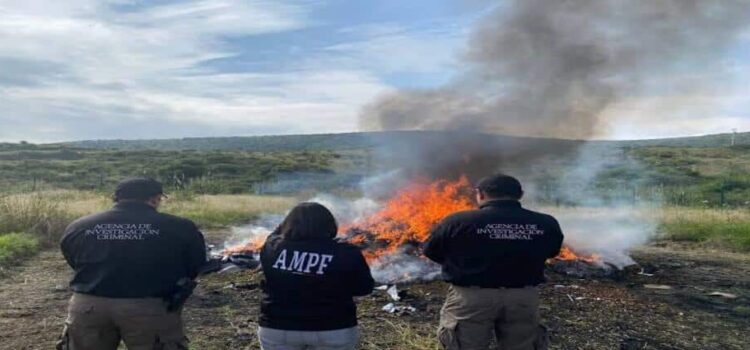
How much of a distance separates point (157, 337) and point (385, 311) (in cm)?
492

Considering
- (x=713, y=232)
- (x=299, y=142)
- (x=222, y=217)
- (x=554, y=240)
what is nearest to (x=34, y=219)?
(x=222, y=217)

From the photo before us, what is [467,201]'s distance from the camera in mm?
14070

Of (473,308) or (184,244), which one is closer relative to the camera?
(184,244)

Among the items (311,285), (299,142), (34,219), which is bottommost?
(34,219)

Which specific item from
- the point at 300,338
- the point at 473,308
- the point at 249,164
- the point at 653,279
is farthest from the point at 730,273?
the point at 249,164

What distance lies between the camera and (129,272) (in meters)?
4.38

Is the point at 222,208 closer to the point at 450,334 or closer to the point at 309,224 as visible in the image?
the point at 450,334

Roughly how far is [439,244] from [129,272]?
2.23 m

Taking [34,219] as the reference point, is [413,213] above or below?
above

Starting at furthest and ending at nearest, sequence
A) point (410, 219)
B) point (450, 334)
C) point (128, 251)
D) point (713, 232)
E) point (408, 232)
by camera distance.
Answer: point (713, 232) → point (410, 219) → point (408, 232) → point (450, 334) → point (128, 251)

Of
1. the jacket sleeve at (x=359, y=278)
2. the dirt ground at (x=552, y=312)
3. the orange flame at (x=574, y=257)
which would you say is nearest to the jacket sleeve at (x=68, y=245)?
the jacket sleeve at (x=359, y=278)

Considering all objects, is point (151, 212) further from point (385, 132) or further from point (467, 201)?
point (385, 132)

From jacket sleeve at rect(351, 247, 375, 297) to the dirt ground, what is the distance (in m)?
3.35

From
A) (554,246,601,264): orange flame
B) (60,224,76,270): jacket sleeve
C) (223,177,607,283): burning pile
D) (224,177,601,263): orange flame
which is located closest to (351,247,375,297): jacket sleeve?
(60,224,76,270): jacket sleeve
